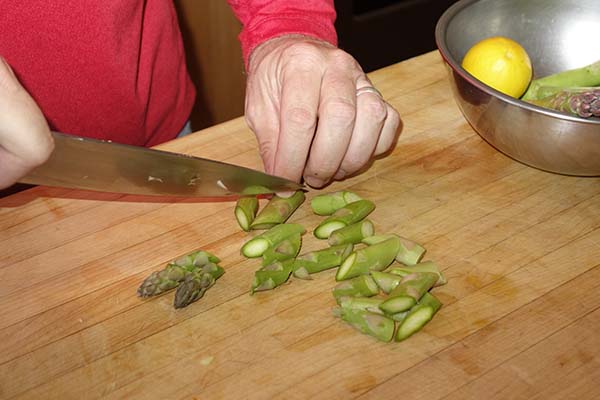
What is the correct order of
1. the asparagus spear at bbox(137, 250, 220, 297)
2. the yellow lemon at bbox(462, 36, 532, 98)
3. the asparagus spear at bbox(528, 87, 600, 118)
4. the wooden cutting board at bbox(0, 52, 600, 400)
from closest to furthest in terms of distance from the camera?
the wooden cutting board at bbox(0, 52, 600, 400)
the asparagus spear at bbox(137, 250, 220, 297)
the asparagus spear at bbox(528, 87, 600, 118)
the yellow lemon at bbox(462, 36, 532, 98)

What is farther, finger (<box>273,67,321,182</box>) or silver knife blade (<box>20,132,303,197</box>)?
finger (<box>273,67,321,182</box>)

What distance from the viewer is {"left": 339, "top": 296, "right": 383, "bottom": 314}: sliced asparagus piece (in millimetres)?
1092

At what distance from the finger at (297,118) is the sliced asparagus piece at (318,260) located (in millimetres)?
152

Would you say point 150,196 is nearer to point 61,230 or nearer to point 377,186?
point 61,230

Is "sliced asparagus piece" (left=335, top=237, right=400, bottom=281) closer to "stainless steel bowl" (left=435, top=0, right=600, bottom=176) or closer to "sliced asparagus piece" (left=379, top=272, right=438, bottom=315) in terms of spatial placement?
"sliced asparagus piece" (left=379, top=272, right=438, bottom=315)

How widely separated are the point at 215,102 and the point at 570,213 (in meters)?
1.92

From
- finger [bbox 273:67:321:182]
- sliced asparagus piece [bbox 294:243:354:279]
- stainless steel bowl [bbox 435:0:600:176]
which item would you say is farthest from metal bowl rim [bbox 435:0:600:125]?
sliced asparagus piece [bbox 294:243:354:279]

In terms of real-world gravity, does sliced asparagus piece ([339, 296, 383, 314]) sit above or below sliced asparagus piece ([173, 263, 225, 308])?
below

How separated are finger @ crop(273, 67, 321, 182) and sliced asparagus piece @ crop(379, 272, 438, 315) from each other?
0.86 ft

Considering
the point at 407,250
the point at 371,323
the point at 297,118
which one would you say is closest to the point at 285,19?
the point at 297,118

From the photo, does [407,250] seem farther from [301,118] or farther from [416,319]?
[301,118]

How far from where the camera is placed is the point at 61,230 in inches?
48.2

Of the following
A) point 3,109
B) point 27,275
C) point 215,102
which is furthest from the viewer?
point 215,102

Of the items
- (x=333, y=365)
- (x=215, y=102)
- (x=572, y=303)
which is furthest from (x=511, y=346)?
(x=215, y=102)
